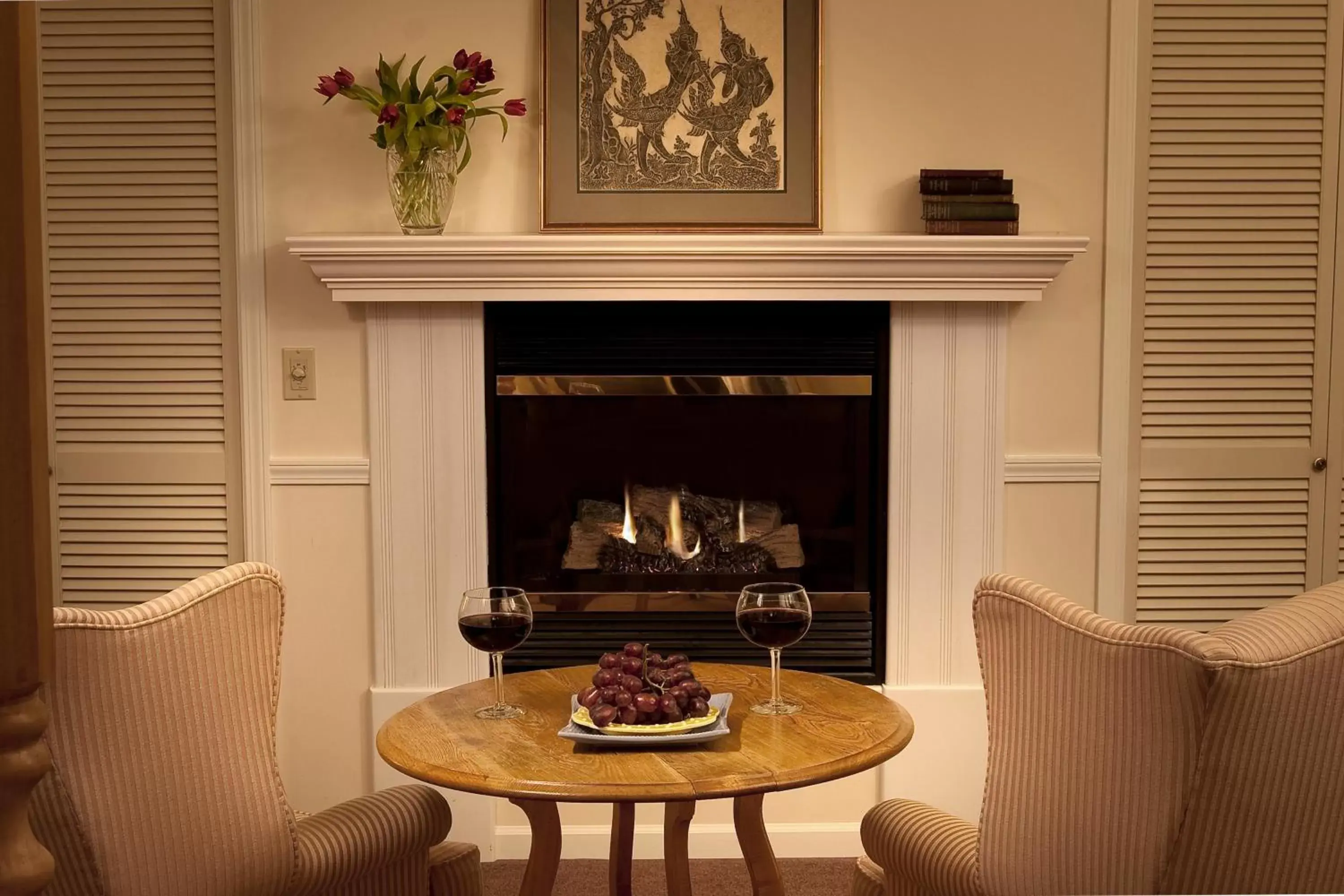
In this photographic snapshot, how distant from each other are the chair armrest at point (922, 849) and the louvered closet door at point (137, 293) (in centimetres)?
186

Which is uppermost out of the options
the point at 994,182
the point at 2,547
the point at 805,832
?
the point at 994,182

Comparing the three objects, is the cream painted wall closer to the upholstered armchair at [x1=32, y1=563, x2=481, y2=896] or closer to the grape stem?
the upholstered armchair at [x1=32, y1=563, x2=481, y2=896]

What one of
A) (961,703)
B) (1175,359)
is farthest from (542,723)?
(1175,359)

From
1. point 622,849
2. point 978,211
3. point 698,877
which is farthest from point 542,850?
point 978,211

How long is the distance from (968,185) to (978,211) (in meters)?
0.06

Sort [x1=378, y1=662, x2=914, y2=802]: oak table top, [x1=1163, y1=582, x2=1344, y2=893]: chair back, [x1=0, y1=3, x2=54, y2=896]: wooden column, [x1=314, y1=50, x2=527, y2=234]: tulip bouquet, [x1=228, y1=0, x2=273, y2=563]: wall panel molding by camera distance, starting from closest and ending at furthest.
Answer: [x1=0, y1=3, x2=54, y2=896]: wooden column < [x1=1163, y1=582, x2=1344, y2=893]: chair back < [x1=378, y1=662, x2=914, y2=802]: oak table top < [x1=314, y1=50, x2=527, y2=234]: tulip bouquet < [x1=228, y1=0, x2=273, y2=563]: wall panel molding

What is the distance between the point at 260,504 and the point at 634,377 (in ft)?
3.14

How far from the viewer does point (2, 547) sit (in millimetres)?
476

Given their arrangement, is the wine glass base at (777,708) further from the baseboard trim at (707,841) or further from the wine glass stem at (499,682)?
the baseboard trim at (707,841)

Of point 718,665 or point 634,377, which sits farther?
point 634,377

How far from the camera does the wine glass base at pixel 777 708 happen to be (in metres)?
1.84

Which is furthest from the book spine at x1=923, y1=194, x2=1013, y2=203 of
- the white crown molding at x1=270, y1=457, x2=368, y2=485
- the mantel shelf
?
the white crown molding at x1=270, y1=457, x2=368, y2=485

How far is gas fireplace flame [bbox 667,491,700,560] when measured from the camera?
312cm

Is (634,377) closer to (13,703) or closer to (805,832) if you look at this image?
(805,832)
